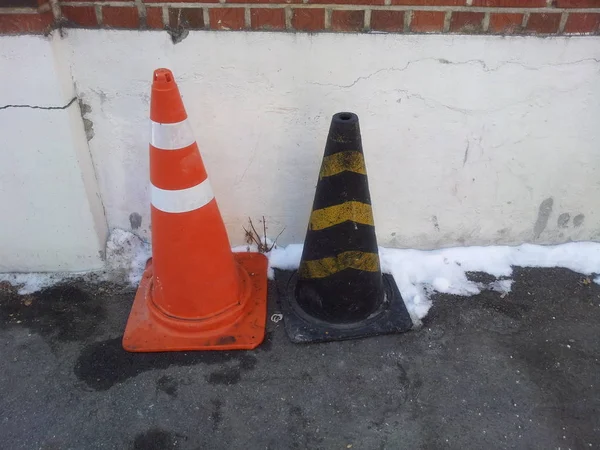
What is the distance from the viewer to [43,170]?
2.36 m

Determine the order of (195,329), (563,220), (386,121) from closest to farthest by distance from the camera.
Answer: (195,329) < (386,121) < (563,220)

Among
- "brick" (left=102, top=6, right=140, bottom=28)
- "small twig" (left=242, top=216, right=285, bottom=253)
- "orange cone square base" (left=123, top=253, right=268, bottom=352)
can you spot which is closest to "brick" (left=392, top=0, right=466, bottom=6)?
"brick" (left=102, top=6, right=140, bottom=28)

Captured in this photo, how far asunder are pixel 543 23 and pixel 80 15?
6.71ft

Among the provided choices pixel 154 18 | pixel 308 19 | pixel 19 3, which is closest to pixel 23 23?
pixel 19 3

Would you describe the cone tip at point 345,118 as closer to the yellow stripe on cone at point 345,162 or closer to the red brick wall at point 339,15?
the yellow stripe on cone at point 345,162

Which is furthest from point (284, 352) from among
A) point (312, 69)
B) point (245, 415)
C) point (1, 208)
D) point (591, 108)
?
point (591, 108)

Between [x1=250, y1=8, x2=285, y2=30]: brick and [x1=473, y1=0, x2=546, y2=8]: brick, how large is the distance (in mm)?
841

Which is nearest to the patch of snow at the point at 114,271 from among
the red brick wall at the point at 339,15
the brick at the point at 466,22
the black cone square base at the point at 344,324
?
the black cone square base at the point at 344,324

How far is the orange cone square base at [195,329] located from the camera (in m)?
2.24

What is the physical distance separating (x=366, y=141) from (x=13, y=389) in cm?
194

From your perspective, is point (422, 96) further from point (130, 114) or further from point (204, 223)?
point (130, 114)

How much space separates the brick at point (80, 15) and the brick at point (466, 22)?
1577mm

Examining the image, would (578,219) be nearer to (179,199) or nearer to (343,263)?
(343,263)

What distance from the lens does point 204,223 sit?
2.18m
